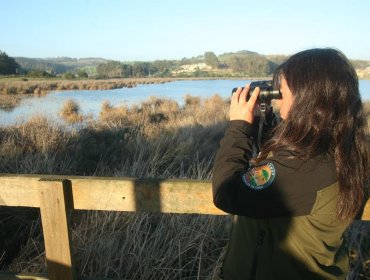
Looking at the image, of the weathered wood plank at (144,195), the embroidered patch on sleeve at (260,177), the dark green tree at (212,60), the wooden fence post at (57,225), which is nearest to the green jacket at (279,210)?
the embroidered patch on sleeve at (260,177)

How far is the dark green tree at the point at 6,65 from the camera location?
63391 mm

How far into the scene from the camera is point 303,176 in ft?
4.40

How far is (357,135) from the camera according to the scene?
1480 millimetres

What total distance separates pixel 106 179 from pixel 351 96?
109cm

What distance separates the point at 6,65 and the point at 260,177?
70.9 m

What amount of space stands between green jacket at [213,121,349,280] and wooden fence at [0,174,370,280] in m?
0.33

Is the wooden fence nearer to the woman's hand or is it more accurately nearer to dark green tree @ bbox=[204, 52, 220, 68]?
the woman's hand

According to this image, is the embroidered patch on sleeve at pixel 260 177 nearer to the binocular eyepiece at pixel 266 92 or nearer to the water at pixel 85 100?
the binocular eyepiece at pixel 266 92

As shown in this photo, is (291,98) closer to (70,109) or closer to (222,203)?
(222,203)

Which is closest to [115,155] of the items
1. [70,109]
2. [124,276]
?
[124,276]

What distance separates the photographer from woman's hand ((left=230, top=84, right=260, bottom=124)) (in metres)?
1.54

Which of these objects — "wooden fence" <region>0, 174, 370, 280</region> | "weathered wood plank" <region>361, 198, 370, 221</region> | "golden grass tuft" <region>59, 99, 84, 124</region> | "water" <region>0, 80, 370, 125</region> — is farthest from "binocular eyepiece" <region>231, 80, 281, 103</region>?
"golden grass tuft" <region>59, 99, 84, 124</region>

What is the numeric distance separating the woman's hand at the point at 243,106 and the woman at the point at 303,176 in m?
0.06

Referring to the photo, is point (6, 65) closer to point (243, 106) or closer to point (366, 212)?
point (243, 106)
